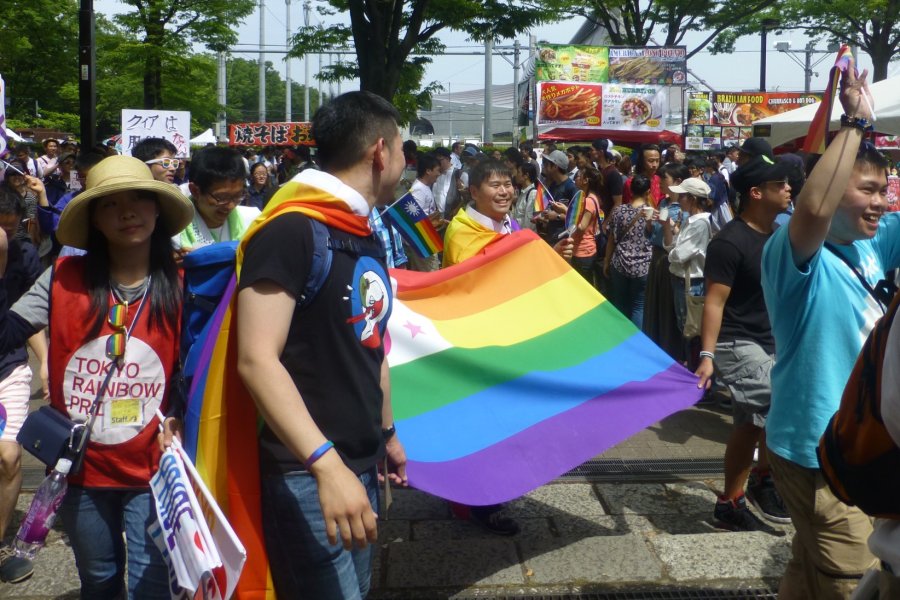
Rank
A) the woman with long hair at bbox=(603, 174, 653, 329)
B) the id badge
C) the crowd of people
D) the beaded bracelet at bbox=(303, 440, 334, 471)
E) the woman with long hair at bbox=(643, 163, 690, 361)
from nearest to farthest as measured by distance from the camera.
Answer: the beaded bracelet at bbox=(303, 440, 334, 471)
the crowd of people
the id badge
the woman with long hair at bbox=(643, 163, 690, 361)
the woman with long hair at bbox=(603, 174, 653, 329)

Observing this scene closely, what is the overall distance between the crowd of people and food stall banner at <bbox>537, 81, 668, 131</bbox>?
71.7 feet

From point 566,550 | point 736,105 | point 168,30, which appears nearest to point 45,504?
point 566,550

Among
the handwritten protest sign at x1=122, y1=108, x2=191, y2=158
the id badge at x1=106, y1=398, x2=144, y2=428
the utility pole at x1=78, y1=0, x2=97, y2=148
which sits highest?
the utility pole at x1=78, y1=0, x2=97, y2=148

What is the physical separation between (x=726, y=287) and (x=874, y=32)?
3073cm

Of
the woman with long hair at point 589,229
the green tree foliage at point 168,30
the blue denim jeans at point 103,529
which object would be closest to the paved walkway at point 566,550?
the blue denim jeans at point 103,529

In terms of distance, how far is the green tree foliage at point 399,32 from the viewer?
13.2 m

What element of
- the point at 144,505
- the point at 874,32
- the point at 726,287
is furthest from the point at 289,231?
the point at 874,32

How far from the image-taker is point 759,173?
13.1 feet

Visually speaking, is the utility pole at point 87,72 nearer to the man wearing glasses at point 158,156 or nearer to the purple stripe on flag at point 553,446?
the man wearing glasses at point 158,156

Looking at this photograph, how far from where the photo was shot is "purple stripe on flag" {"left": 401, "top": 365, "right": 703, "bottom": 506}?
352cm

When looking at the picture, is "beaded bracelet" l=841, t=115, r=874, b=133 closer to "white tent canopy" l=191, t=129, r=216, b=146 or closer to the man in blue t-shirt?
the man in blue t-shirt

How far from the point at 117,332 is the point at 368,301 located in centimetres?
88

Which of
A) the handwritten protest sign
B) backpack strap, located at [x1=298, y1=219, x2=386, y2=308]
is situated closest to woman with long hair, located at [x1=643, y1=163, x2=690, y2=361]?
the handwritten protest sign

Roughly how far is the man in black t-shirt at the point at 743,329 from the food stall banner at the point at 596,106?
21.6 m
